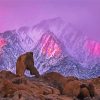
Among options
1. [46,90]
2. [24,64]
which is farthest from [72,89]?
[24,64]

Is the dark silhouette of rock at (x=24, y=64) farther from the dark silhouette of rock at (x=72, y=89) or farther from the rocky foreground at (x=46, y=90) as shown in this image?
the dark silhouette of rock at (x=72, y=89)

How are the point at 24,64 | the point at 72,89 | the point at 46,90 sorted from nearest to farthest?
the point at 46,90 → the point at 72,89 → the point at 24,64

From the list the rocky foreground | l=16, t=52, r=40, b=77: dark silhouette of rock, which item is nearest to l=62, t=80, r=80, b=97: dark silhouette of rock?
the rocky foreground

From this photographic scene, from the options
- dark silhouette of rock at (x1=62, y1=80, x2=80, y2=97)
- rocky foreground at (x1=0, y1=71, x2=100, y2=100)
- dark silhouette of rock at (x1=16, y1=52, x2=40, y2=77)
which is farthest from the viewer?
dark silhouette of rock at (x1=16, y1=52, x2=40, y2=77)

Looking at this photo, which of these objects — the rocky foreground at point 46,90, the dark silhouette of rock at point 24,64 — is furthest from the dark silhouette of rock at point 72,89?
the dark silhouette of rock at point 24,64

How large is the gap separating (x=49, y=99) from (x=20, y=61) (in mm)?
33636

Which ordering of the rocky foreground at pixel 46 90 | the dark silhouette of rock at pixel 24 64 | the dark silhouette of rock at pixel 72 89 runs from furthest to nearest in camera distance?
the dark silhouette of rock at pixel 24 64, the dark silhouette of rock at pixel 72 89, the rocky foreground at pixel 46 90

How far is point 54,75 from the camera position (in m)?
80.6

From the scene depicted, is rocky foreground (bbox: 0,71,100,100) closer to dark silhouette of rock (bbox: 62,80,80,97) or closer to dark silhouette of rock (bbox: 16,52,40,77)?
dark silhouette of rock (bbox: 62,80,80,97)

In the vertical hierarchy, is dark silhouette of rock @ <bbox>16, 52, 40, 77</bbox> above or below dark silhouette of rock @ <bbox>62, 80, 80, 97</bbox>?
above

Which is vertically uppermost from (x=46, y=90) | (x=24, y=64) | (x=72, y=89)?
(x=24, y=64)

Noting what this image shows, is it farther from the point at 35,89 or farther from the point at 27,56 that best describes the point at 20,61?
the point at 35,89

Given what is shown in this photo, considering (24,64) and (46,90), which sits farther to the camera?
(24,64)

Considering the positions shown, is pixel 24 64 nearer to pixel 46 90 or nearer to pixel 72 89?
pixel 72 89
